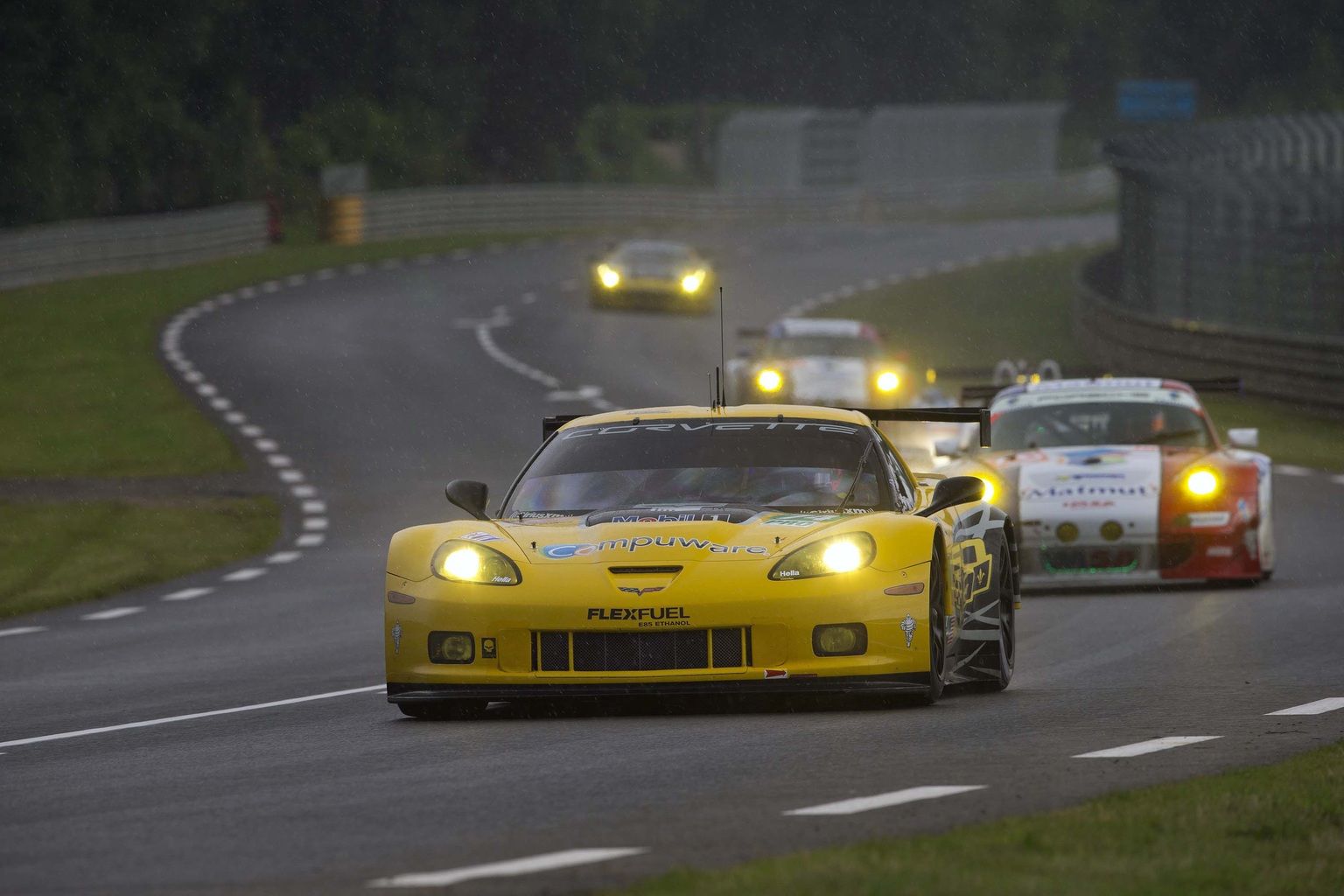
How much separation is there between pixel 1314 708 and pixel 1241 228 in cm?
2274

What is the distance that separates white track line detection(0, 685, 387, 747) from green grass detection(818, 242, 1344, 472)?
17.2m

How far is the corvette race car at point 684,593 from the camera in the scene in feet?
29.0

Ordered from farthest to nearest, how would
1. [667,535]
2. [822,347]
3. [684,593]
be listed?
[822,347], [667,535], [684,593]

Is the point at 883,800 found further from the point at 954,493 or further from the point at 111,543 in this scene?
the point at 111,543

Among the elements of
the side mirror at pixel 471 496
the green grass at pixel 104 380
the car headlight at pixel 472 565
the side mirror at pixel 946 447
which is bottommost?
the green grass at pixel 104 380

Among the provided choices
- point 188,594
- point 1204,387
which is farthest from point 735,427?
point 188,594

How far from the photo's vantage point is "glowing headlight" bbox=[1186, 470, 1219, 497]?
15.6 m

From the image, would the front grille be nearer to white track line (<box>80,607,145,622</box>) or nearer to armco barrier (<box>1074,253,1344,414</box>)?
white track line (<box>80,607,145,622</box>)

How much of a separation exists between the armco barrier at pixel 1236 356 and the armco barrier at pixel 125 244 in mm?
21907

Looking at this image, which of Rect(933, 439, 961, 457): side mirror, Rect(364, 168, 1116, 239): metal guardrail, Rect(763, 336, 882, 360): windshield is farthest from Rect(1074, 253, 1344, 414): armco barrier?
Rect(364, 168, 1116, 239): metal guardrail

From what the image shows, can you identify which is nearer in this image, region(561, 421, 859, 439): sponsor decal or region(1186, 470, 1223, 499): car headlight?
region(561, 421, 859, 439): sponsor decal

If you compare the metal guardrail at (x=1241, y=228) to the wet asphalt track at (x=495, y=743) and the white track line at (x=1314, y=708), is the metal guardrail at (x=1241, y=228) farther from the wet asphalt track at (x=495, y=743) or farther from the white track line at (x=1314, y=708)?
the white track line at (x=1314, y=708)

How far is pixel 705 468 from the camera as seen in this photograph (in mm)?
10070

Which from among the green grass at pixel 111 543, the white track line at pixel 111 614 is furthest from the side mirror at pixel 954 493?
the green grass at pixel 111 543
